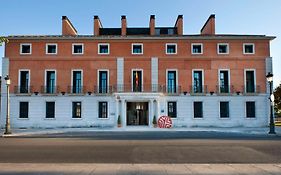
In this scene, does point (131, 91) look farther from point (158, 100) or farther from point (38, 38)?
point (38, 38)

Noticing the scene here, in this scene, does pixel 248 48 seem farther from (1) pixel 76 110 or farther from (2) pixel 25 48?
(2) pixel 25 48

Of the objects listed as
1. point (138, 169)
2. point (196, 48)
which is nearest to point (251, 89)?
point (196, 48)

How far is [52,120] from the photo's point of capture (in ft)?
103

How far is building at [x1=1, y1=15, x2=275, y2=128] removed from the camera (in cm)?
3162

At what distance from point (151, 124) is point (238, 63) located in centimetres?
1210

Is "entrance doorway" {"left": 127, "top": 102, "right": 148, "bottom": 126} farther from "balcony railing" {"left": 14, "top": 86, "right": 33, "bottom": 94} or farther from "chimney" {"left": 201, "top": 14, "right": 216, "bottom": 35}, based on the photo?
"chimney" {"left": 201, "top": 14, "right": 216, "bottom": 35}

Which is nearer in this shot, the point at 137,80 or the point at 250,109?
the point at 250,109

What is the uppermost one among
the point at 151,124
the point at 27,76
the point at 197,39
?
the point at 197,39

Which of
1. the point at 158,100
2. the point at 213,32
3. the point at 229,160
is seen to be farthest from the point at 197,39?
the point at 229,160

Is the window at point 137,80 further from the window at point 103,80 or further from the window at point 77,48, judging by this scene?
the window at point 77,48

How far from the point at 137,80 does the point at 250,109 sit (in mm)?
13001

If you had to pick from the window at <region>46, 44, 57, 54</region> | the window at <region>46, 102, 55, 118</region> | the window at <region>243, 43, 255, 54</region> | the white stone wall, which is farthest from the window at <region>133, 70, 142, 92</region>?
the window at <region>243, 43, 255, 54</region>

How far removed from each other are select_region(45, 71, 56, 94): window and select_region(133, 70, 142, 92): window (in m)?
9.02

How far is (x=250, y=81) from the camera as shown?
32781 millimetres
